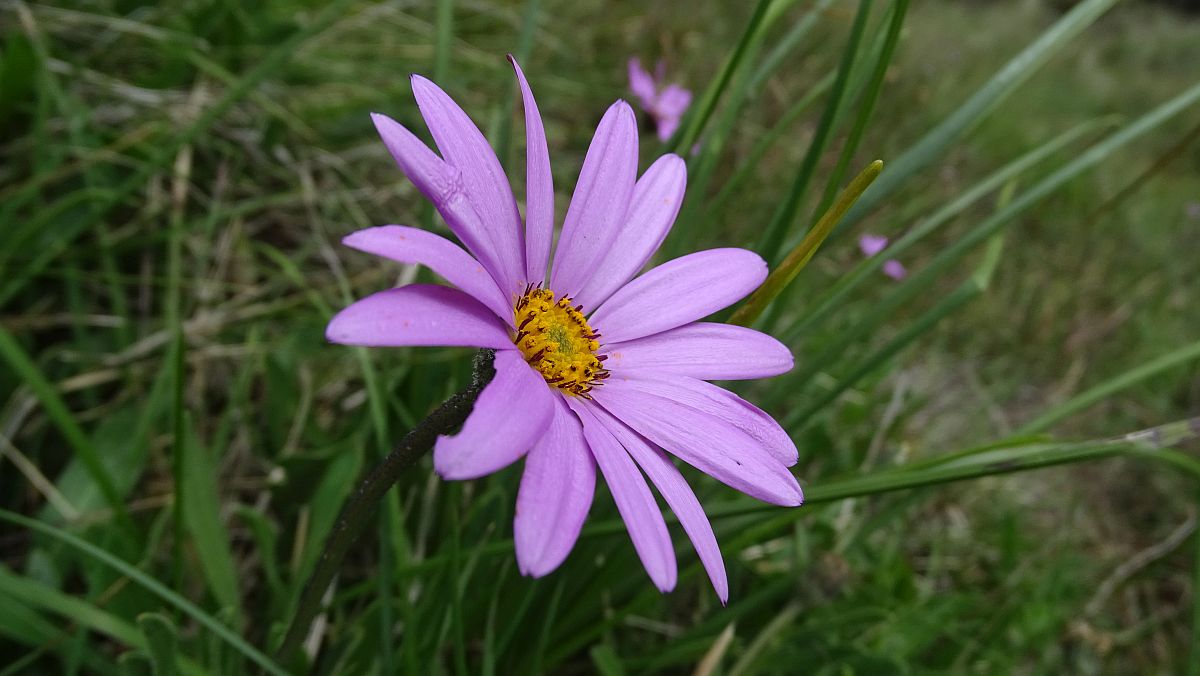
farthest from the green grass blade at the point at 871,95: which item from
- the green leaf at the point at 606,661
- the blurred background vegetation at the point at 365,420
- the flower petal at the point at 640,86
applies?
the flower petal at the point at 640,86

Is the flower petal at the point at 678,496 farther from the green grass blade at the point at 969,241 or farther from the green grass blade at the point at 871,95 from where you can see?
the green grass blade at the point at 969,241

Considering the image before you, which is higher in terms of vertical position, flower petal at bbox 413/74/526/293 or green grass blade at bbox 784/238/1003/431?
green grass blade at bbox 784/238/1003/431

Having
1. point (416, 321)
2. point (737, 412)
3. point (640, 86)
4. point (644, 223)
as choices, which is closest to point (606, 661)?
point (737, 412)

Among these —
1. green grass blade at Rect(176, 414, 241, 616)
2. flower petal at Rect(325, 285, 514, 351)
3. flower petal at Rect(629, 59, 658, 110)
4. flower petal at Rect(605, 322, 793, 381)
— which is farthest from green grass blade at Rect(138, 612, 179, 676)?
flower petal at Rect(629, 59, 658, 110)

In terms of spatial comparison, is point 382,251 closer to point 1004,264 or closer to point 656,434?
point 656,434

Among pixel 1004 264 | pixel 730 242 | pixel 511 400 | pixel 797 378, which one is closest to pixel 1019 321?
pixel 1004 264

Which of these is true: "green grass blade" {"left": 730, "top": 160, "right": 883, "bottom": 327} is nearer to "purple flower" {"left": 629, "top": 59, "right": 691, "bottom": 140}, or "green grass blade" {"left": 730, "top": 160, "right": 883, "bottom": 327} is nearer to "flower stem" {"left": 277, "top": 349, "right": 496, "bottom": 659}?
"flower stem" {"left": 277, "top": 349, "right": 496, "bottom": 659}
